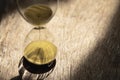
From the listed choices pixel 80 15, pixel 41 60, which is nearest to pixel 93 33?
pixel 80 15

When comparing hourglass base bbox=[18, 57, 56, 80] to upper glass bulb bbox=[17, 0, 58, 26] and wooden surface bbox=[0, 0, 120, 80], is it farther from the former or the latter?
upper glass bulb bbox=[17, 0, 58, 26]

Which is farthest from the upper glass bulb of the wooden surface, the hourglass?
the wooden surface

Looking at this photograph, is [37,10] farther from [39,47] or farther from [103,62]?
[103,62]

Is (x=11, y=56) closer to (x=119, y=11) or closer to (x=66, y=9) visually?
(x=66, y=9)

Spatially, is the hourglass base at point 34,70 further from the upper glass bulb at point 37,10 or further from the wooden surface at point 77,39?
the upper glass bulb at point 37,10

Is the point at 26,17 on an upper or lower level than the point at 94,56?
upper

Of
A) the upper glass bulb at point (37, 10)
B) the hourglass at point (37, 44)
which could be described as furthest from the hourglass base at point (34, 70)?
the upper glass bulb at point (37, 10)

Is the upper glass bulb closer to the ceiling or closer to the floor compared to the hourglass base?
closer to the ceiling
